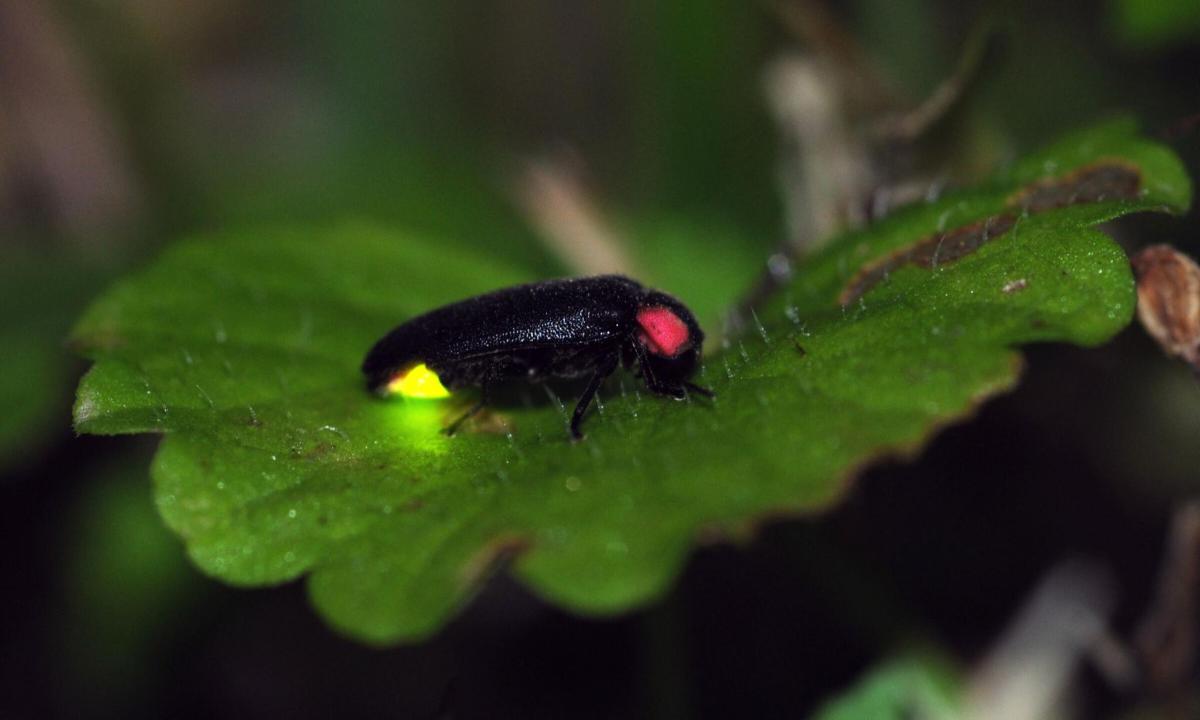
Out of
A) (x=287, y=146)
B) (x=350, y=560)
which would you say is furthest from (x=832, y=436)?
(x=287, y=146)

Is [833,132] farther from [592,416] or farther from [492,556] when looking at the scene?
[492,556]

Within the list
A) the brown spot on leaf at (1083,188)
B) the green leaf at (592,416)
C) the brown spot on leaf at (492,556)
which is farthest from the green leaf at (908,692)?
the brown spot on leaf at (492,556)

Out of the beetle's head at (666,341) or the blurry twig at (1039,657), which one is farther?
the blurry twig at (1039,657)

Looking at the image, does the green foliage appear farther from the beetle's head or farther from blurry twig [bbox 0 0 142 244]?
blurry twig [bbox 0 0 142 244]

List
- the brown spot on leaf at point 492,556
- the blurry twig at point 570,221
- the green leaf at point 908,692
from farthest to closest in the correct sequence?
the blurry twig at point 570,221, the green leaf at point 908,692, the brown spot on leaf at point 492,556

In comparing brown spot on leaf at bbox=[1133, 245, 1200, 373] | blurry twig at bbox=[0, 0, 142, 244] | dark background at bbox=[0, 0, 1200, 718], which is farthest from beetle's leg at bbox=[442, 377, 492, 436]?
blurry twig at bbox=[0, 0, 142, 244]

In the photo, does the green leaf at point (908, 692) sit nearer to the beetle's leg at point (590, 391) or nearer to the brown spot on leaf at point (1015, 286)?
the beetle's leg at point (590, 391)

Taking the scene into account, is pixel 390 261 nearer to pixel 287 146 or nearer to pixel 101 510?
pixel 101 510
